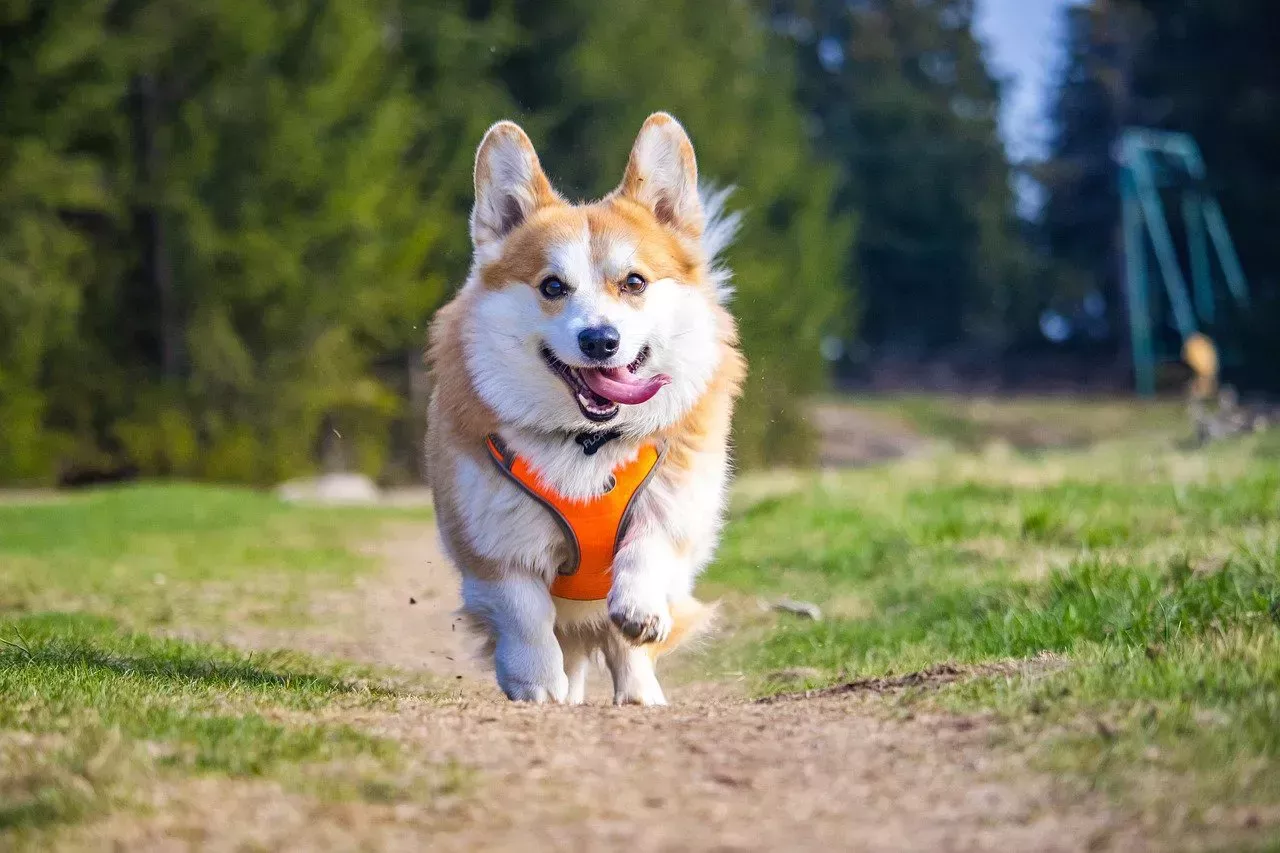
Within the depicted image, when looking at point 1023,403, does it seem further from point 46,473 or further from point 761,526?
point 761,526

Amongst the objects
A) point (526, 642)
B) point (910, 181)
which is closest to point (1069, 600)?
point (526, 642)

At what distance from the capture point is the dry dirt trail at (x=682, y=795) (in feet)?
9.86

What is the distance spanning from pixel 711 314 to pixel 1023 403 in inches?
1276

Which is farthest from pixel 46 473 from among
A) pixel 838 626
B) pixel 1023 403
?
pixel 1023 403

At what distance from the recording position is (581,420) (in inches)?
200

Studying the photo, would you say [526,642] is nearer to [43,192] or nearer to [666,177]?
[666,177]

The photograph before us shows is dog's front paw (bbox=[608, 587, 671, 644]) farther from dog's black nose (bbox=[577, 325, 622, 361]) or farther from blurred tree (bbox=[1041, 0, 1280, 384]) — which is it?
blurred tree (bbox=[1041, 0, 1280, 384])

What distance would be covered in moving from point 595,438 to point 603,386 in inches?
10.4

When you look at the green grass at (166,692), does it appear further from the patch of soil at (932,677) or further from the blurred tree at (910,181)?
the blurred tree at (910,181)

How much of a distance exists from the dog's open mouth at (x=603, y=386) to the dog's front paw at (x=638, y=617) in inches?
24.7

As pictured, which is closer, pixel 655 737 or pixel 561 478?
pixel 655 737

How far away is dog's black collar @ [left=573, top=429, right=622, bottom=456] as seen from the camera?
5117 millimetres

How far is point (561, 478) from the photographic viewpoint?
16.6ft

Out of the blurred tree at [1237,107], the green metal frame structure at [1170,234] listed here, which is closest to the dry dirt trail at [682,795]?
the green metal frame structure at [1170,234]
